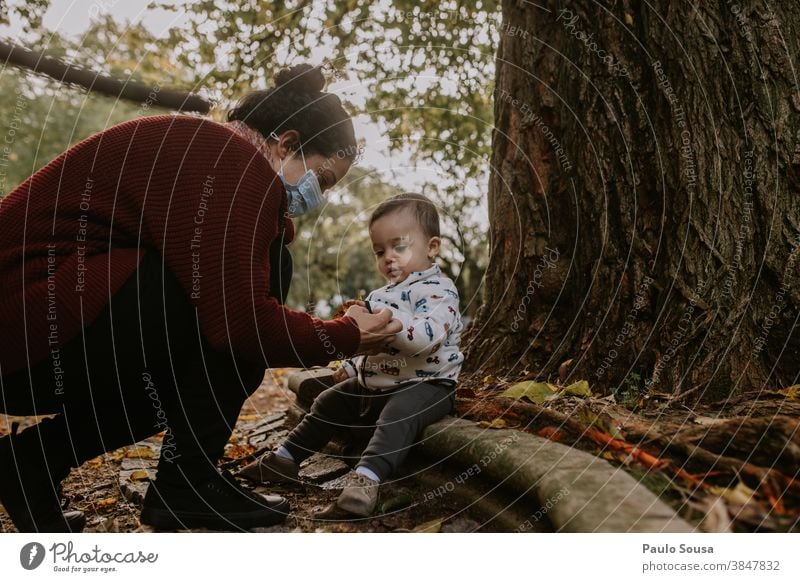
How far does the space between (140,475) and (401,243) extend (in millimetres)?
1392

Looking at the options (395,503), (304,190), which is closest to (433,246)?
(304,190)

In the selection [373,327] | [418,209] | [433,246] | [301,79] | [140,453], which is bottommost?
[140,453]

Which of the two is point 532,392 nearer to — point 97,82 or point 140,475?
point 140,475

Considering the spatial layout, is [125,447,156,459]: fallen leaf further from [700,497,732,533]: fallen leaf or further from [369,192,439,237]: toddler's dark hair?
[700,497,732,533]: fallen leaf

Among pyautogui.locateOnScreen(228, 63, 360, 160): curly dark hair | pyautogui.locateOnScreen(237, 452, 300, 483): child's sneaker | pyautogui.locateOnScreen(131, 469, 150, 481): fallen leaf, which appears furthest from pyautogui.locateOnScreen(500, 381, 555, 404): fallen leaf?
pyautogui.locateOnScreen(131, 469, 150, 481): fallen leaf

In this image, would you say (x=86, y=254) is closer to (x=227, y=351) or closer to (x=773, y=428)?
(x=227, y=351)

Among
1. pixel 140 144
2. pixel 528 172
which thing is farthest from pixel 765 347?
pixel 140 144

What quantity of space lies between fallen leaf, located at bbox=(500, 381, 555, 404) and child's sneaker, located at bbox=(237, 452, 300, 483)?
851mm

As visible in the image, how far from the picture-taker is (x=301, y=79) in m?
2.18

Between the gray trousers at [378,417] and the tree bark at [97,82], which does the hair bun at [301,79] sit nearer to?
the gray trousers at [378,417]

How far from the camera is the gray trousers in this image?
7.11 feet

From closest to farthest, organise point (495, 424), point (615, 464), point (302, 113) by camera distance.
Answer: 1. point (615, 464)
2. point (302, 113)
3. point (495, 424)

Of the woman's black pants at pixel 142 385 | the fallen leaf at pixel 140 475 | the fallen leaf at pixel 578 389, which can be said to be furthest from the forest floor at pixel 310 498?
the fallen leaf at pixel 578 389

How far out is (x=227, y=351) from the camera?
190cm
